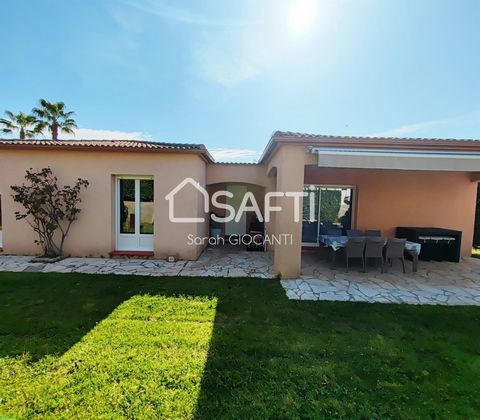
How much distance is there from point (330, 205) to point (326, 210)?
42 cm

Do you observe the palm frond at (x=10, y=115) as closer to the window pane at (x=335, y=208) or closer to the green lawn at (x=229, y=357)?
the green lawn at (x=229, y=357)

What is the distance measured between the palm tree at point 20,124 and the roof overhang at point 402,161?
113 feet

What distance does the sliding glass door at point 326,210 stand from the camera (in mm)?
15859

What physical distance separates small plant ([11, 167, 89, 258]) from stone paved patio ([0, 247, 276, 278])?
1.25 metres

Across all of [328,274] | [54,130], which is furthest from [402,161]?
[54,130]

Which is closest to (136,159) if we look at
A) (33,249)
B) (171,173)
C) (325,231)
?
(171,173)

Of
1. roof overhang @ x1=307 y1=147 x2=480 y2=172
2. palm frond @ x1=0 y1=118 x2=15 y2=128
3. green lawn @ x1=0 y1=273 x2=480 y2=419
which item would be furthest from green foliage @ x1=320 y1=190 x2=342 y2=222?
palm frond @ x1=0 y1=118 x2=15 y2=128

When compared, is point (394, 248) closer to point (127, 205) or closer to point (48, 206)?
point (127, 205)

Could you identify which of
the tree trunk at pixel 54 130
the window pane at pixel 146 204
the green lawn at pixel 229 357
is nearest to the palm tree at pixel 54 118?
the tree trunk at pixel 54 130

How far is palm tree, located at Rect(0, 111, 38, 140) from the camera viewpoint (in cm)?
2780

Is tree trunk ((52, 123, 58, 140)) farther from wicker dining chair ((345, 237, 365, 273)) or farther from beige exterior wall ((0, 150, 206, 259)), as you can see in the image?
wicker dining chair ((345, 237, 365, 273))

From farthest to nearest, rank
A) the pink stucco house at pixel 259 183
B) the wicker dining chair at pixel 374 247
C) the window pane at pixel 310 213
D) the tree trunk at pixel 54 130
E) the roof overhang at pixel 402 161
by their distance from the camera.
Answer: the tree trunk at pixel 54 130 < the window pane at pixel 310 213 < the wicker dining chair at pixel 374 247 < the pink stucco house at pixel 259 183 < the roof overhang at pixel 402 161

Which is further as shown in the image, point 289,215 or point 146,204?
point 146,204

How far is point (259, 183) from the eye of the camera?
16062mm
